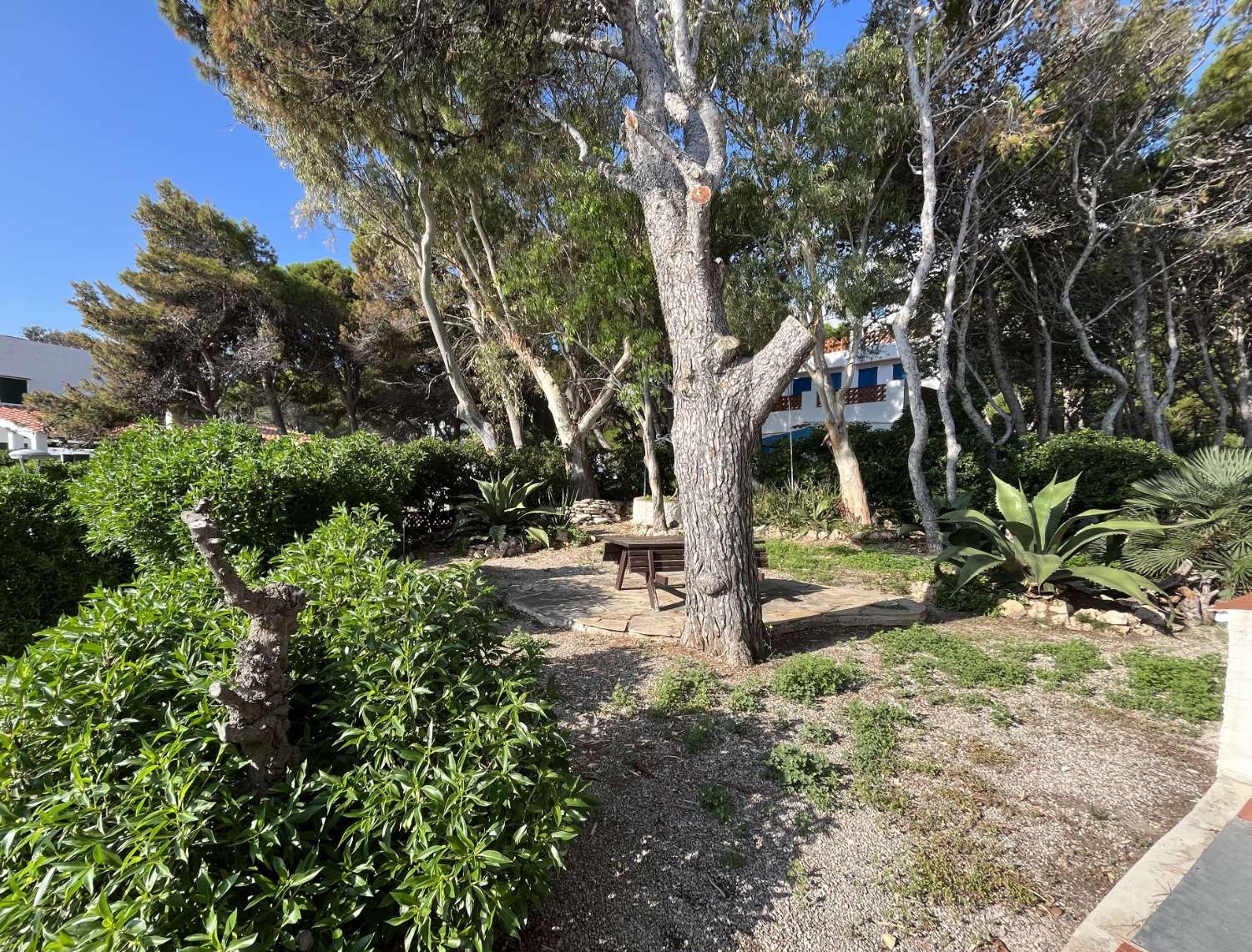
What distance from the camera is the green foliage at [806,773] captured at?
2.40 meters

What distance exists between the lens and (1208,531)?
434cm

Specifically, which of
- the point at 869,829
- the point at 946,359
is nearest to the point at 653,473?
the point at 946,359

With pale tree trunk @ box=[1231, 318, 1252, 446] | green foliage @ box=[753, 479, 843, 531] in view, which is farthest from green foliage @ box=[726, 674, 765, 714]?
pale tree trunk @ box=[1231, 318, 1252, 446]

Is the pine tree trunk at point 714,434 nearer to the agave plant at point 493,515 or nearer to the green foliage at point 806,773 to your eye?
the green foliage at point 806,773

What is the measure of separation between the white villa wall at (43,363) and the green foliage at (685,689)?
2574cm

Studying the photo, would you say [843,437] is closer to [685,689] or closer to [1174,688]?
[1174,688]

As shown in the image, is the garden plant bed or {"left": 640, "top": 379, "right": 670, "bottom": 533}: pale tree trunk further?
{"left": 640, "top": 379, "right": 670, "bottom": 533}: pale tree trunk

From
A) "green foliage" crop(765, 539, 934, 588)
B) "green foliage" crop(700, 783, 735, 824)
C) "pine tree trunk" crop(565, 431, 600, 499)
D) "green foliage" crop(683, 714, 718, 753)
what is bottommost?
"green foliage" crop(765, 539, 934, 588)

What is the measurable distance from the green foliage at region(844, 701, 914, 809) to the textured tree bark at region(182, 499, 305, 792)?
245 cm

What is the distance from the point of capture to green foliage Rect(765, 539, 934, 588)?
621cm

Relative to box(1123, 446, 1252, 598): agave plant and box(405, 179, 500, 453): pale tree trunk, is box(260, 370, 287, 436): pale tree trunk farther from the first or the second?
box(1123, 446, 1252, 598): agave plant

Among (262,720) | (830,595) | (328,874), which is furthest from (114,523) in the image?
(830,595)

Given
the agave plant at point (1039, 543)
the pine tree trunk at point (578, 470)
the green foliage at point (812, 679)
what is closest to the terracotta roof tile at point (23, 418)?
the pine tree trunk at point (578, 470)

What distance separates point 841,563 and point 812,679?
4013 millimetres
